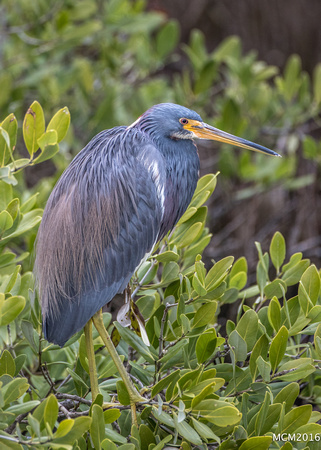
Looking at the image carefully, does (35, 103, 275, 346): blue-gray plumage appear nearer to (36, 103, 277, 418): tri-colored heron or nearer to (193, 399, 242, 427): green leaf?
(36, 103, 277, 418): tri-colored heron

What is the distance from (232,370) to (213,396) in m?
0.24

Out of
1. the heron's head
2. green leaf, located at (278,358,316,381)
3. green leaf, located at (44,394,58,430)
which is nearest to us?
green leaf, located at (44,394,58,430)

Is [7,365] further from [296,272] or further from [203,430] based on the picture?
[296,272]

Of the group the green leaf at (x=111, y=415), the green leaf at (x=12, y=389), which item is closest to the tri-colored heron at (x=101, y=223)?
the green leaf at (x=111, y=415)

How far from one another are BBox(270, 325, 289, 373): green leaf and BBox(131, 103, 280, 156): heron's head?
2.82 ft

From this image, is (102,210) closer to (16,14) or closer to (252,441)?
(252,441)

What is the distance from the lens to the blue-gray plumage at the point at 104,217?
2.19 metres

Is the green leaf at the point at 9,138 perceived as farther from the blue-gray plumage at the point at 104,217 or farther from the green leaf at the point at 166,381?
the green leaf at the point at 166,381

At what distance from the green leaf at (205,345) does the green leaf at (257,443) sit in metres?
0.30

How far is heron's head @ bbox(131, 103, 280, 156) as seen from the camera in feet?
7.92

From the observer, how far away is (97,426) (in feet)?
5.44

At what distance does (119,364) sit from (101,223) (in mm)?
527

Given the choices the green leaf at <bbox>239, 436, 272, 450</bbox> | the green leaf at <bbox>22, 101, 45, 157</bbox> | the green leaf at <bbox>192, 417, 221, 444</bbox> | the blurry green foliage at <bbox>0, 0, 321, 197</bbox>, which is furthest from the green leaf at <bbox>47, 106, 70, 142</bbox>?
the blurry green foliage at <bbox>0, 0, 321, 197</bbox>

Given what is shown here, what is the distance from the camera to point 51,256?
2197 millimetres
